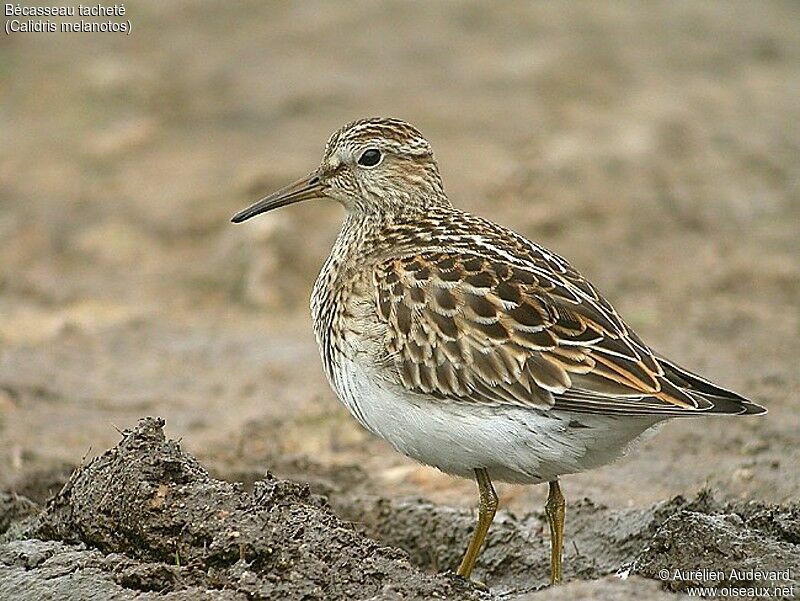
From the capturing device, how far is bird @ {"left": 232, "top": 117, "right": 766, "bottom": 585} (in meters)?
6.35

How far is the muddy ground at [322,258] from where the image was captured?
6.31m

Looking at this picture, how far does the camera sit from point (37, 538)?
21.7 ft

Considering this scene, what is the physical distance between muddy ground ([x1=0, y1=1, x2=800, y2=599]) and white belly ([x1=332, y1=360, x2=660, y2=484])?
45 centimetres

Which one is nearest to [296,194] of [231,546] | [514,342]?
[514,342]

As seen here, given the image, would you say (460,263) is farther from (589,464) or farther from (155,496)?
(155,496)

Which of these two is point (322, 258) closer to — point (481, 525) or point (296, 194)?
point (296, 194)

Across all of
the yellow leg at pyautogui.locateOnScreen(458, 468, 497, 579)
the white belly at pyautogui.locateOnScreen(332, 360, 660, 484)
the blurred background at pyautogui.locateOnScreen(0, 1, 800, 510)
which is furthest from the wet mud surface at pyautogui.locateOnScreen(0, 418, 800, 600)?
the blurred background at pyautogui.locateOnScreen(0, 1, 800, 510)

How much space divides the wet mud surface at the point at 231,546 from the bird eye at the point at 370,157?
191 cm

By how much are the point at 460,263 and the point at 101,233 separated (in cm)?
716

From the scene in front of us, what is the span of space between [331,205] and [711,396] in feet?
24.8

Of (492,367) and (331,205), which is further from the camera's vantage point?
(331,205)

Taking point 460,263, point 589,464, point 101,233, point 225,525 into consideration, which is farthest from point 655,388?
point 101,233

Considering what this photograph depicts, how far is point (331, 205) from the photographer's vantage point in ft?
44.4

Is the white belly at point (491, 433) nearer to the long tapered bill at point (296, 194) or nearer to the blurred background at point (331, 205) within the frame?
the long tapered bill at point (296, 194)
